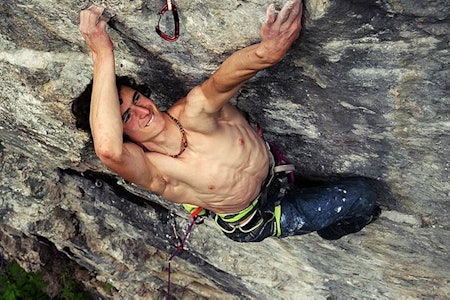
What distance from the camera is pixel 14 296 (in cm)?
804

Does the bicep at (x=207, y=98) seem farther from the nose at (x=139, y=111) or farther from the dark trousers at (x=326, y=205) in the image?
the dark trousers at (x=326, y=205)

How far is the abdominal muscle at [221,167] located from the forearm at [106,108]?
0.55m

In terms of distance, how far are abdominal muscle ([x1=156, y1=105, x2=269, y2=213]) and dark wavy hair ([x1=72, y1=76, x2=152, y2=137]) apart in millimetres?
437

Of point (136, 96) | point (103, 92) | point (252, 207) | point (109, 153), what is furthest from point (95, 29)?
point (252, 207)

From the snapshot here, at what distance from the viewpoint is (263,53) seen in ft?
9.52

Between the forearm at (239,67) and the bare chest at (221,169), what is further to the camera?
the bare chest at (221,169)

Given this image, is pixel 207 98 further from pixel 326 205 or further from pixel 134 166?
pixel 326 205

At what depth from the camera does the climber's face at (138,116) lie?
3.47 metres

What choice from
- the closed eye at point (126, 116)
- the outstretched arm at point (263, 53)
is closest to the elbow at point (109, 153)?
the closed eye at point (126, 116)

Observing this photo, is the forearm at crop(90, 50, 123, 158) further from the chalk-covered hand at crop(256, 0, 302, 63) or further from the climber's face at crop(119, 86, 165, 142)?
the chalk-covered hand at crop(256, 0, 302, 63)

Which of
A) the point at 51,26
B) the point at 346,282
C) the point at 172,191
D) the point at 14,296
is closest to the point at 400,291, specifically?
the point at 346,282

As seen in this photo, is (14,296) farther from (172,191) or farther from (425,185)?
(425,185)

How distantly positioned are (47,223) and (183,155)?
2700 millimetres

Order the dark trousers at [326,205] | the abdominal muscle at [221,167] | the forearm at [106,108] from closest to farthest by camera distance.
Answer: the forearm at [106,108] → the abdominal muscle at [221,167] → the dark trousers at [326,205]
